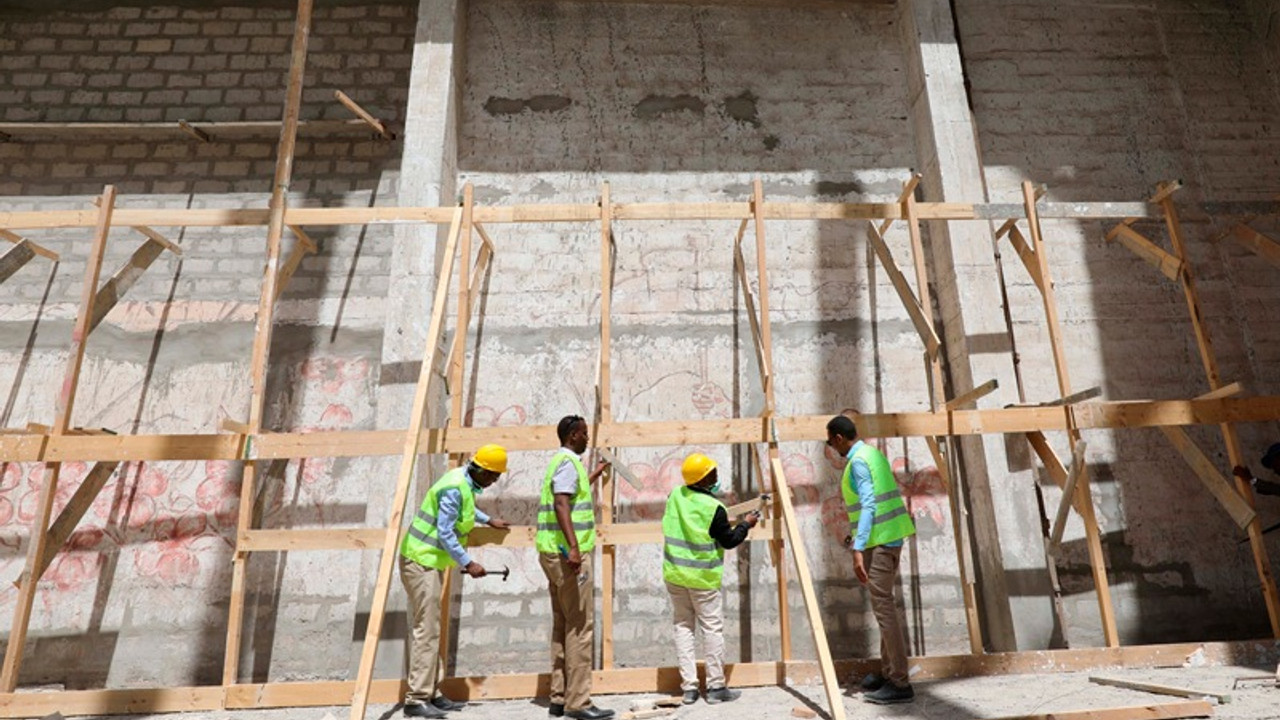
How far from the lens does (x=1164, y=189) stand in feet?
21.2

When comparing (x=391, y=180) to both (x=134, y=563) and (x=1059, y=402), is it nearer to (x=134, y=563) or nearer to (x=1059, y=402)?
(x=134, y=563)

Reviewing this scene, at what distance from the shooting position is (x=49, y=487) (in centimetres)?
557

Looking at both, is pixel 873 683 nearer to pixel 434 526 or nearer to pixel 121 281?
pixel 434 526

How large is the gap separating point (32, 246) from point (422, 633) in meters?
4.92

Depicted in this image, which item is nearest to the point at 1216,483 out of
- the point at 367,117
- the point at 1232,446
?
the point at 1232,446

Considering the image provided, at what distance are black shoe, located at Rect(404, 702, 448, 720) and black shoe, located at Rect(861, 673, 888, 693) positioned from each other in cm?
271

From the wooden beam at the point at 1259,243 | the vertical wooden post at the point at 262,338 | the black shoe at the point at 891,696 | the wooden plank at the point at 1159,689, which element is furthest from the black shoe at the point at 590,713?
the wooden beam at the point at 1259,243

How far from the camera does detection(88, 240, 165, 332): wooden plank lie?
6.38m

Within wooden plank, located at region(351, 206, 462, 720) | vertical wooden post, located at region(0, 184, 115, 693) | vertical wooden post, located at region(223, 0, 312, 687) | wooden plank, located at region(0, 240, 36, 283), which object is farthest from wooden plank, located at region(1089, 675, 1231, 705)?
wooden plank, located at region(0, 240, 36, 283)

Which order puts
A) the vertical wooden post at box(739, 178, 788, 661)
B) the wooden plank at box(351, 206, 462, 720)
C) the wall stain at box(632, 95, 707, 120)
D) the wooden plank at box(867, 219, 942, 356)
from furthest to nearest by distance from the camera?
1. the wall stain at box(632, 95, 707, 120)
2. the wooden plank at box(867, 219, 942, 356)
3. the vertical wooden post at box(739, 178, 788, 661)
4. the wooden plank at box(351, 206, 462, 720)

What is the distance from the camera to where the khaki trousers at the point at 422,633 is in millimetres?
4957

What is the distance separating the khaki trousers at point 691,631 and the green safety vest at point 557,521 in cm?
68

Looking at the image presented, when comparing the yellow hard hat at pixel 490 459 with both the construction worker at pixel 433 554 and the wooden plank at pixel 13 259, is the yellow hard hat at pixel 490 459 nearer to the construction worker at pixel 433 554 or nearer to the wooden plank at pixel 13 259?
the construction worker at pixel 433 554

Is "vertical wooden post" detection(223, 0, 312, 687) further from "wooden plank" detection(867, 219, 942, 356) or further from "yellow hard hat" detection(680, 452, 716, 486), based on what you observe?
"wooden plank" detection(867, 219, 942, 356)
